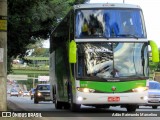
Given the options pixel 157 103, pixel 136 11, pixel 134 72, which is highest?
pixel 136 11

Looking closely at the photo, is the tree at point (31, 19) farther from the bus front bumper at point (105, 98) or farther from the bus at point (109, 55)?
the bus front bumper at point (105, 98)

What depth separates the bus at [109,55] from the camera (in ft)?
59.7

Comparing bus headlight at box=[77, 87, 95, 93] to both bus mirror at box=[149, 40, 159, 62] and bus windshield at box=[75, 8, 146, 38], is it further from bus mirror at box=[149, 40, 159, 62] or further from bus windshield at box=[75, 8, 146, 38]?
bus mirror at box=[149, 40, 159, 62]

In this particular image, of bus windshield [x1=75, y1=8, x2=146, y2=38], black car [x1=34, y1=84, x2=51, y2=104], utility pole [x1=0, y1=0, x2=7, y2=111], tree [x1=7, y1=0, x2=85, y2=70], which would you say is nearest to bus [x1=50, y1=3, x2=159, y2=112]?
bus windshield [x1=75, y1=8, x2=146, y2=38]

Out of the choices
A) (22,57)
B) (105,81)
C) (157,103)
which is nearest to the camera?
(105,81)

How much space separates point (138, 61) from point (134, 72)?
1.46ft

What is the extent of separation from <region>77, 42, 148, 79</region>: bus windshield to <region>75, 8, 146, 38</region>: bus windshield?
0.43m

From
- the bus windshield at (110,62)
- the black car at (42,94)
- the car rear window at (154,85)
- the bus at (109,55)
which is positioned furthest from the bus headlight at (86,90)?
the black car at (42,94)

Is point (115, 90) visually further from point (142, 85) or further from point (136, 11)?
point (136, 11)

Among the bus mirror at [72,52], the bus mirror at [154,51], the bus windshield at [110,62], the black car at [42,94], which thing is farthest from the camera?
the black car at [42,94]

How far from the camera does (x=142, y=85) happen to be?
18.4m

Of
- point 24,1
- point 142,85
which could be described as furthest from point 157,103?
point 24,1

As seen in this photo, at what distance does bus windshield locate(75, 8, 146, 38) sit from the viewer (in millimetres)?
18469

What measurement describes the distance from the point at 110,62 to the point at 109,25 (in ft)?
4.67
